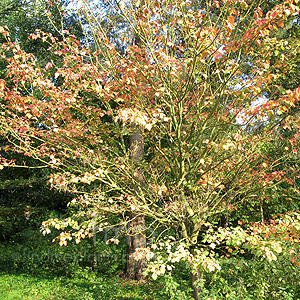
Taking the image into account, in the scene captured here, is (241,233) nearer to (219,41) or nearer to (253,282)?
(253,282)

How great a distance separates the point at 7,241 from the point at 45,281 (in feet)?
13.3

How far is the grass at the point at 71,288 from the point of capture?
18.6ft

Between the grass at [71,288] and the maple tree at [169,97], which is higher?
the maple tree at [169,97]

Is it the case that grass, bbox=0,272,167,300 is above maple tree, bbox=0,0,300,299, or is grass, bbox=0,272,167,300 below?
below

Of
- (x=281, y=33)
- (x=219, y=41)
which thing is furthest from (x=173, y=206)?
(x=281, y=33)

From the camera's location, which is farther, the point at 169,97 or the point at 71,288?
the point at 71,288

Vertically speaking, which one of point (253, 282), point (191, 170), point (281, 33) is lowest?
point (253, 282)

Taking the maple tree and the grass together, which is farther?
the grass

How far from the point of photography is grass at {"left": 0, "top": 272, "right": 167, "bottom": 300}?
5680 mm

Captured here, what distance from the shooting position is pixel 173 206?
154 inches

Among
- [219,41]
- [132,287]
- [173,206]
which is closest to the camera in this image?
[219,41]

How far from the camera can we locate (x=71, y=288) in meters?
6.57

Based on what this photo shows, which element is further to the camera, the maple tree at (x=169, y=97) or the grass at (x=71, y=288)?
the grass at (x=71, y=288)

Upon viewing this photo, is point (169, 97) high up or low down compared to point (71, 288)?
up
